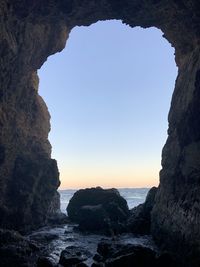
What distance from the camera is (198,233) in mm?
16828

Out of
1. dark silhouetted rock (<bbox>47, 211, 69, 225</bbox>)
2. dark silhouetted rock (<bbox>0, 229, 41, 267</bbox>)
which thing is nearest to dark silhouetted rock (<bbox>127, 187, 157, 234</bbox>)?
dark silhouetted rock (<bbox>47, 211, 69, 225</bbox>)

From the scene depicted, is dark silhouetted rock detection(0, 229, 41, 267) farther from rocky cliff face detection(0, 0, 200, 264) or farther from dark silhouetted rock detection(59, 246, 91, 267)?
rocky cliff face detection(0, 0, 200, 264)

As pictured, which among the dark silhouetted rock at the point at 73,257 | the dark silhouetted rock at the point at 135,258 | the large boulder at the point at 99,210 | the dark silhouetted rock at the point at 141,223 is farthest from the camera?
the large boulder at the point at 99,210

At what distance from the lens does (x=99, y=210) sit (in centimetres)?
3469

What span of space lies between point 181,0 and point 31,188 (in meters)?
22.2

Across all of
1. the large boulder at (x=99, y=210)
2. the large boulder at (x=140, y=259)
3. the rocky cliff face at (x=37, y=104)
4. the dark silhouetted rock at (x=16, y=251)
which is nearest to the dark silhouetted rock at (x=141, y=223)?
the large boulder at (x=99, y=210)

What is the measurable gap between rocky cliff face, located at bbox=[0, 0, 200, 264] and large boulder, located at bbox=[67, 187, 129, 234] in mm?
4843

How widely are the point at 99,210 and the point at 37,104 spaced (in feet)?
47.1

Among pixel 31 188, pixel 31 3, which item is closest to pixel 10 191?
pixel 31 188

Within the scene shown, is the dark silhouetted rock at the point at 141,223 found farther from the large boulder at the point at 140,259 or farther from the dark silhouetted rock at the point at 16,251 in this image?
the large boulder at the point at 140,259

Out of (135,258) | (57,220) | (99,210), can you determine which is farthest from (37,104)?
(135,258)

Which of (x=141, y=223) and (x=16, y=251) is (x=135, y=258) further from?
(x=141, y=223)

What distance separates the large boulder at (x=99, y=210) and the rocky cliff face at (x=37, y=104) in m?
4.84

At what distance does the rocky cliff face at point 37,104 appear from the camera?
72.6ft
